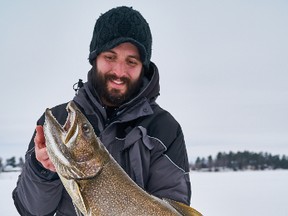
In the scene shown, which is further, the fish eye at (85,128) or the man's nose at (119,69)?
the man's nose at (119,69)

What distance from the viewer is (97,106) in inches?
151

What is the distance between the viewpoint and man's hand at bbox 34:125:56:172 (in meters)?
2.91

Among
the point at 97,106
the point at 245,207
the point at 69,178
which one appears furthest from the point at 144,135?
the point at 245,207

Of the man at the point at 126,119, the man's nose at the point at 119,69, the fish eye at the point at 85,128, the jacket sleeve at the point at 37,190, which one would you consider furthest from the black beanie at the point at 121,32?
the fish eye at the point at 85,128

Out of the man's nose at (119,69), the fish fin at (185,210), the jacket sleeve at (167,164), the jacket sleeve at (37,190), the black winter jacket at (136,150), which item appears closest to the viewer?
the fish fin at (185,210)

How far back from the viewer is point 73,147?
2715mm

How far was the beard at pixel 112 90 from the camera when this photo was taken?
3.92m

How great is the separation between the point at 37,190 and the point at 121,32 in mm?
1601

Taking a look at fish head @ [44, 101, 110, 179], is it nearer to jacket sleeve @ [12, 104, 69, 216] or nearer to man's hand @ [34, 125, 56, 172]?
man's hand @ [34, 125, 56, 172]

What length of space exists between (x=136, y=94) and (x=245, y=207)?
11330 millimetres

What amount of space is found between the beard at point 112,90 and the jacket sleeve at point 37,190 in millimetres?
819

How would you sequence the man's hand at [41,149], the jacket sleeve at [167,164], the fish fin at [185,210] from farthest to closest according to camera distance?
1. the jacket sleeve at [167,164]
2. the man's hand at [41,149]
3. the fish fin at [185,210]

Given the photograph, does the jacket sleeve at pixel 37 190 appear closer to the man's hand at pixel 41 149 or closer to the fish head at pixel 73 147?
the man's hand at pixel 41 149

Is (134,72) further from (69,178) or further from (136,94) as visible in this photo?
(69,178)
